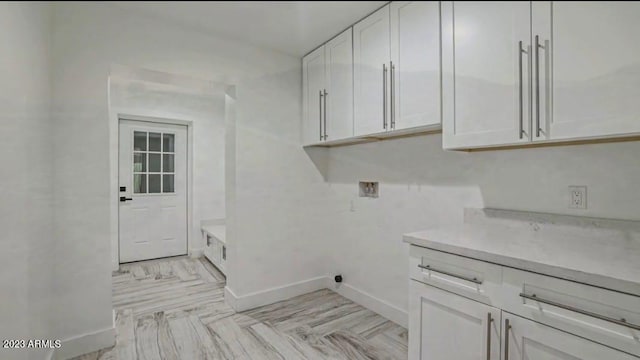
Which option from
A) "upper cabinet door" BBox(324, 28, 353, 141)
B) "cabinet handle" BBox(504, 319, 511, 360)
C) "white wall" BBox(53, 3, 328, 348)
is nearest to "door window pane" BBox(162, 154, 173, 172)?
"white wall" BBox(53, 3, 328, 348)

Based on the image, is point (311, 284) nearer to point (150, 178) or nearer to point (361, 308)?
point (361, 308)

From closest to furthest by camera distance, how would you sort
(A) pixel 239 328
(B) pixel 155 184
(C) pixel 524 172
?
(C) pixel 524 172 → (A) pixel 239 328 → (B) pixel 155 184

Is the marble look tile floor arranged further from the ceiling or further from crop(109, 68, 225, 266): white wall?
the ceiling

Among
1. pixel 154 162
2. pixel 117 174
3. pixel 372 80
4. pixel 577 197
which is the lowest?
pixel 577 197

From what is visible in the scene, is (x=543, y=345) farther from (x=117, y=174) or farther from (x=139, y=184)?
(x=139, y=184)

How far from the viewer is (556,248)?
97 cm

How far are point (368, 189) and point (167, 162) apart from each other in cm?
217

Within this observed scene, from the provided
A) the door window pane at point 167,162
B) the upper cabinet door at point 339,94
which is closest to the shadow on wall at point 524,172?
the upper cabinet door at point 339,94

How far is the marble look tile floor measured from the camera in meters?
1.52

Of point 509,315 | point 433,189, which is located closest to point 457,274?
point 509,315

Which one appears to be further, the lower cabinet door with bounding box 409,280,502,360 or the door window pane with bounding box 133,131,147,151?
the door window pane with bounding box 133,131,147,151

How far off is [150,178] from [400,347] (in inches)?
118

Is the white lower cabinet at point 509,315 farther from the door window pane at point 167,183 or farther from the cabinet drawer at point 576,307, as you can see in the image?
the door window pane at point 167,183

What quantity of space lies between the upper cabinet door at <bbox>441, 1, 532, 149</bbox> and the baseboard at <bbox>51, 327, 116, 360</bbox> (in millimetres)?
1862
